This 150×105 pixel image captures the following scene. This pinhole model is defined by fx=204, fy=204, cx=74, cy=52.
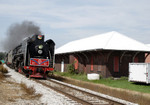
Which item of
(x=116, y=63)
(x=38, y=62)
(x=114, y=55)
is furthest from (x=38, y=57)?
(x=116, y=63)

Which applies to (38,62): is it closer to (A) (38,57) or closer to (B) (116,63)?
(A) (38,57)

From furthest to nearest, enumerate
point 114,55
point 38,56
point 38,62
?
point 114,55 → point 38,56 → point 38,62

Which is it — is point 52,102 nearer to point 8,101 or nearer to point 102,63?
point 8,101

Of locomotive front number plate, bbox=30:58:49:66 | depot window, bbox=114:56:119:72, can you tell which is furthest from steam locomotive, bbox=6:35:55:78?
depot window, bbox=114:56:119:72

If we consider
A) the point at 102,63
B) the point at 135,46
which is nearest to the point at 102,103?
the point at 102,63

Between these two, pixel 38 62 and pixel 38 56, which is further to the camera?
pixel 38 56

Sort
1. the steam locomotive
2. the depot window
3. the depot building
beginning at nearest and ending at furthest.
Result: the steam locomotive, the depot building, the depot window

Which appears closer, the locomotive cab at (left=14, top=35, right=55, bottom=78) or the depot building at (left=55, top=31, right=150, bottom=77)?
the locomotive cab at (left=14, top=35, right=55, bottom=78)

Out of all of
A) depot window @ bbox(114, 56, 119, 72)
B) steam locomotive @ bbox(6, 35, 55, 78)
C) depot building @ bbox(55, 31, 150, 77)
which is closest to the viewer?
steam locomotive @ bbox(6, 35, 55, 78)

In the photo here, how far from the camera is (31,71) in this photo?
723 inches

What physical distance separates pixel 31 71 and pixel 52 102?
33.7ft

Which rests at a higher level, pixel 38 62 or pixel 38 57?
pixel 38 57

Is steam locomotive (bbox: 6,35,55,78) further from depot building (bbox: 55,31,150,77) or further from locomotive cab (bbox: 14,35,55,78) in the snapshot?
depot building (bbox: 55,31,150,77)

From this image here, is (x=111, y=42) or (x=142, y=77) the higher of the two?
(x=111, y=42)
